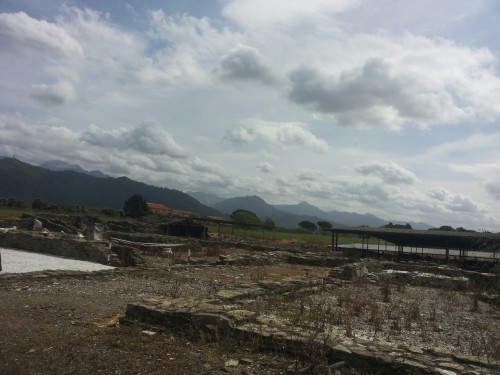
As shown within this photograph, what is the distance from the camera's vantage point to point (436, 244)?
116 feet

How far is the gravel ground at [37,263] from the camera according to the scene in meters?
14.9

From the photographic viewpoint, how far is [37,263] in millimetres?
16297

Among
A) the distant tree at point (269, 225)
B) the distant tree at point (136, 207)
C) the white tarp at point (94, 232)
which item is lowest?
the white tarp at point (94, 232)

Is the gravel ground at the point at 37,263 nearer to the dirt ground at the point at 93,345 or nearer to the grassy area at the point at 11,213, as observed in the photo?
the dirt ground at the point at 93,345

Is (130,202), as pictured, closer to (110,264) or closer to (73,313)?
(110,264)

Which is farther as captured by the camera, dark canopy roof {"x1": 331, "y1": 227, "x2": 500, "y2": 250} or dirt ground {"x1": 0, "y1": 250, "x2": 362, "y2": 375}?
dark canopy roof {"x1": 331, "y1": 227, "x2": 500, "y2": 250}

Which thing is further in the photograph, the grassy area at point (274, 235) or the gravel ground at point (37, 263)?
the grassy area at point (274, 235)

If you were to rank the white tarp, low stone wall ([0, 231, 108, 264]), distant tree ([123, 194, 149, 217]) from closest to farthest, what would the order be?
1. low stone wall ([0, 231, 108, 264])
2. the white tarp
3. distant tree ([123, 194, 149, 217])

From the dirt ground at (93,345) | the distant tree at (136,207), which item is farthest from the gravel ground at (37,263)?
the distant tree at (136,207)

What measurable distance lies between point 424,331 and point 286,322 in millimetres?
3214

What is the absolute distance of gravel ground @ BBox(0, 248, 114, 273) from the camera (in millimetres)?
14931

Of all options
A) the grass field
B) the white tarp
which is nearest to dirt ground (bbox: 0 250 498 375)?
the white tarp

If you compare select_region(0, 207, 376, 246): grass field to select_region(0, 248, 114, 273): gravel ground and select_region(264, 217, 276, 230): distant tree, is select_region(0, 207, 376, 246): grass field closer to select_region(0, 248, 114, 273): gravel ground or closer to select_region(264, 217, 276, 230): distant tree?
select_region(264, 217, 276, 230): distant tree

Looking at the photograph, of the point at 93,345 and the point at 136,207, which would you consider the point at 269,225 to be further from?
the point at 93,345
